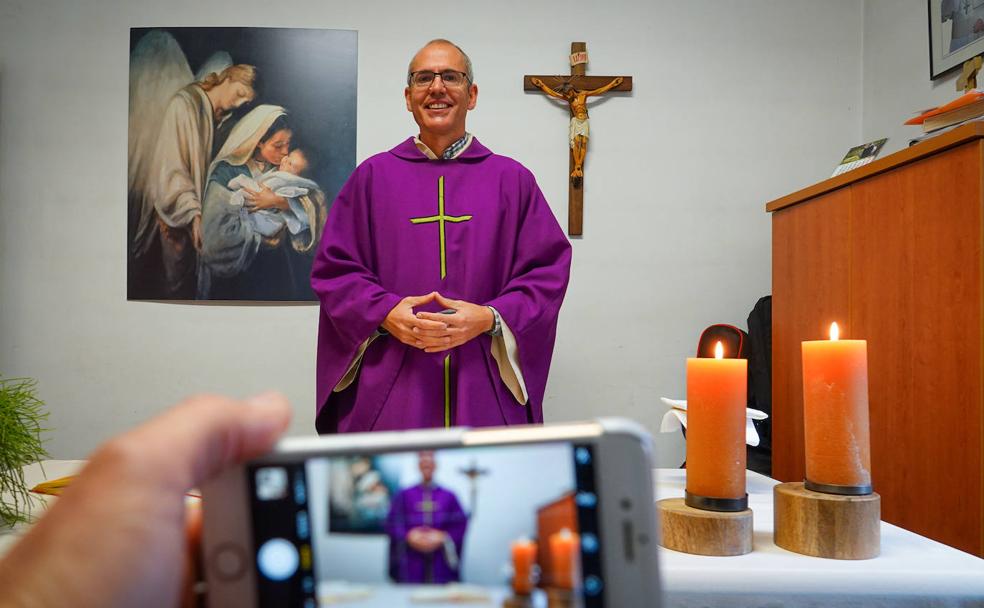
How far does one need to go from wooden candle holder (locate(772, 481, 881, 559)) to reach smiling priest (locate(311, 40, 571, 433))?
0.97 m

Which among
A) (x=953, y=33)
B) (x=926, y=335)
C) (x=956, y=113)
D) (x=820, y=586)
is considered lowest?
(x=820, y=586)

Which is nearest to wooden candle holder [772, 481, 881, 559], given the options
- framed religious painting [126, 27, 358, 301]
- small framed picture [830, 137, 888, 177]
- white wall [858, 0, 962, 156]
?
small framed picture [830, 137, 888, 177]

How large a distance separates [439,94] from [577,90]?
149 cm

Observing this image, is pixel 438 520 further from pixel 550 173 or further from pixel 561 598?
pixel 550 173

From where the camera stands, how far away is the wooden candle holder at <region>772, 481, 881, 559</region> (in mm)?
795

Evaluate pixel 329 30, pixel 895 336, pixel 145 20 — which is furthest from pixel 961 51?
pixel 145 20

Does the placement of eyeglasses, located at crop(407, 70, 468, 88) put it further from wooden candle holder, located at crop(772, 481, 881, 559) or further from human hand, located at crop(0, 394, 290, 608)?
→ human hand, located at crop(0, 394, 290, 608)

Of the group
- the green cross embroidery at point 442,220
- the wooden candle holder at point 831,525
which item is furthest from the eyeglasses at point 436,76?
the wooden candle holder at point 831,525

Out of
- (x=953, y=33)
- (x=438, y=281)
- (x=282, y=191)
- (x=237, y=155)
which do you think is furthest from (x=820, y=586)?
(x=237, y=155)

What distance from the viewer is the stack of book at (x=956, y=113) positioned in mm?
1634

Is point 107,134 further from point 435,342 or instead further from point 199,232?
point 435,342

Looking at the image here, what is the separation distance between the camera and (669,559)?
78 cm

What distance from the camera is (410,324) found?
5.50ft

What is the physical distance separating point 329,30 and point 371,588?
131 inches
